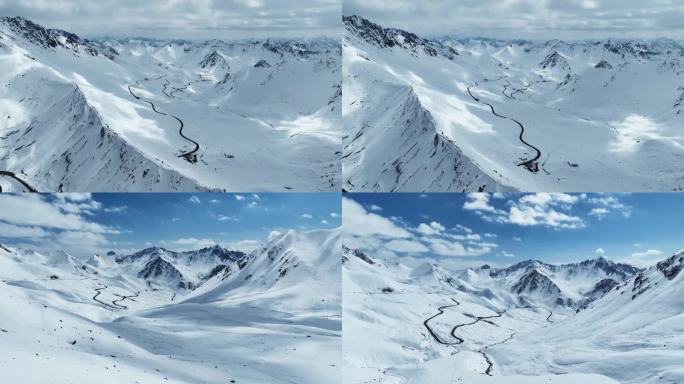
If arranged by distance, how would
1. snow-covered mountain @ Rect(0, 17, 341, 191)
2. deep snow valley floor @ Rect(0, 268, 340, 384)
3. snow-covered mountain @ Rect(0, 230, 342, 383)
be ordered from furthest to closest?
snow-covered mountain @ Rect(0, 17, 341, 191), snow-covered mountain @ Rect(0, 230, 342, 383), deep snow valley floor @ Rect(0, 268, 340, 384)

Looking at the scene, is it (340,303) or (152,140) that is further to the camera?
(152,140)

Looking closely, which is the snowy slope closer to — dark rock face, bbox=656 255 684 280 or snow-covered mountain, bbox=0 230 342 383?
dark rock face, bbox=656 255 684 280

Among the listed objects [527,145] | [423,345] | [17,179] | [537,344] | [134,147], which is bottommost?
[423,345]

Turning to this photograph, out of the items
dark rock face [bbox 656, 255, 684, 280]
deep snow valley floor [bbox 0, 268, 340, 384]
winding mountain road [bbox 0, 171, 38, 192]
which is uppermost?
winding mountain road [bbox 0, 171, 38, 192]

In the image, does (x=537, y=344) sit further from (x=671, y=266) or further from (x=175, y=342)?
(x=175, y=342)

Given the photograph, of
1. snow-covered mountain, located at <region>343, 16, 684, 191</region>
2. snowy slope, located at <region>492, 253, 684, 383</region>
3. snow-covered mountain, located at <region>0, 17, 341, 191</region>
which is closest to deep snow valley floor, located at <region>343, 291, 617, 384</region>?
snowy slope, located at <region>492, 253, 684, 383</region>

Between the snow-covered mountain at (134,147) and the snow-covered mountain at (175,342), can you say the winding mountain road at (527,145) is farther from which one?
the snow-covered mountain at (175,342)

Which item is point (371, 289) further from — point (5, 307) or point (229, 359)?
point (5, 307)

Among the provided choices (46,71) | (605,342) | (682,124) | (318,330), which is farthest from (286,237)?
(682,124)

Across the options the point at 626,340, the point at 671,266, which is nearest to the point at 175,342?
the point at 626,340

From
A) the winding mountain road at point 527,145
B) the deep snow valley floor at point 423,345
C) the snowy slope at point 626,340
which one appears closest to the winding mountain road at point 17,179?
the deep snow valley floor at point 423,345

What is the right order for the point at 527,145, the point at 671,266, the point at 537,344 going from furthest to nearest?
the point at 527,145 < the point at 671,266 < the point at 537,344
